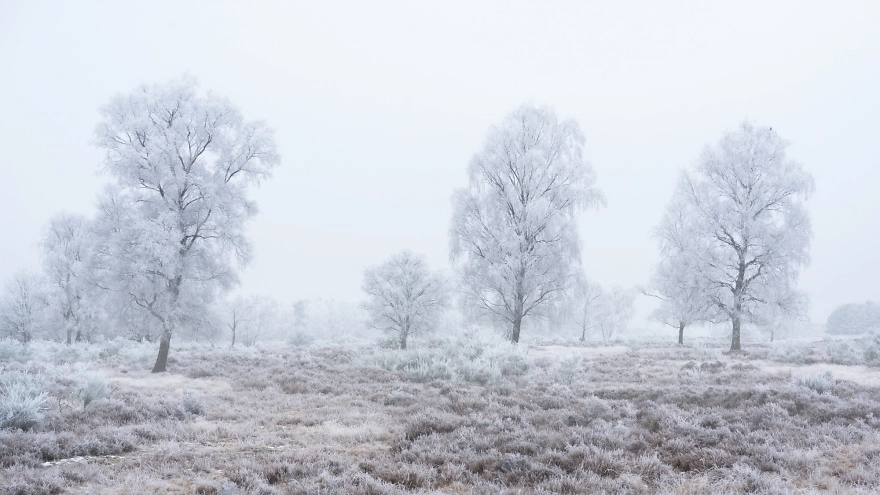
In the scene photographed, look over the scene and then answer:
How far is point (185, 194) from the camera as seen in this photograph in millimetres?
16672

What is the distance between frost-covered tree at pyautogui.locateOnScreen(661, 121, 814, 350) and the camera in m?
20.1

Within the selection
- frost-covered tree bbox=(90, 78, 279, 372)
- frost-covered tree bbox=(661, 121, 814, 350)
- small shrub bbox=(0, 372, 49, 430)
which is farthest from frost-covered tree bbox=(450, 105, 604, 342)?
small shrub bbox=(0, 372, 49, 430)

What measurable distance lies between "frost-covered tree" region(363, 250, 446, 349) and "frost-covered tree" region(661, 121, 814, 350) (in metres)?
14.1

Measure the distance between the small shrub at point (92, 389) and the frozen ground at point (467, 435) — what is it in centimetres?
28

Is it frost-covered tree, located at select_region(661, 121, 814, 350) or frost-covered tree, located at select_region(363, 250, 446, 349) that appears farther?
frost-covered tree, located at select_region(363, 250, 446, 349)

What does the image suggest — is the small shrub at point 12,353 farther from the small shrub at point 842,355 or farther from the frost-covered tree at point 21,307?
the small shrub at point 842,355

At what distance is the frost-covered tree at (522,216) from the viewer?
1819 centimetres

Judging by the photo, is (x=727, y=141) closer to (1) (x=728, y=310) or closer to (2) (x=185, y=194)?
(1) (x=728, y=310)

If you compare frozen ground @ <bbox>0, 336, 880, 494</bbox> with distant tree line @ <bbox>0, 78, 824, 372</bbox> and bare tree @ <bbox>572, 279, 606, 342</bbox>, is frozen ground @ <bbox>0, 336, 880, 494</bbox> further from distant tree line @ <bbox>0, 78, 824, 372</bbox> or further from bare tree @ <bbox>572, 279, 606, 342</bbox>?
bare tree @ <bbox>572, 279, 606, 342</bbox>

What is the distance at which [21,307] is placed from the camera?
108 feet

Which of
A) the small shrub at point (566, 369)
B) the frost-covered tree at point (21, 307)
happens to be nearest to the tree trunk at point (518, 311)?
the small shrub at point (566, 369)

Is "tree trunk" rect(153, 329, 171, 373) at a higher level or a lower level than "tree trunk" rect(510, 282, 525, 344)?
lower

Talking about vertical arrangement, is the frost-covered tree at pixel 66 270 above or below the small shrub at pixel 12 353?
above

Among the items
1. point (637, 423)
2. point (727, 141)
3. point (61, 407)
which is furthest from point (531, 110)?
point (61, 407)
